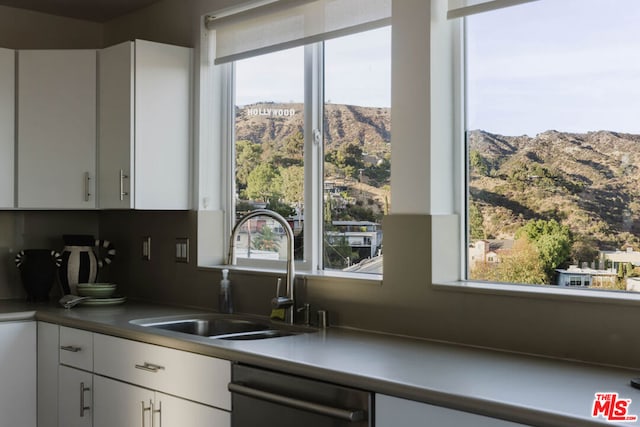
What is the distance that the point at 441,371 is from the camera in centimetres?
207

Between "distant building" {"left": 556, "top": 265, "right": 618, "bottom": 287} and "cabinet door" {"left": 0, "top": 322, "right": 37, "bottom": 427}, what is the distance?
2243 mm

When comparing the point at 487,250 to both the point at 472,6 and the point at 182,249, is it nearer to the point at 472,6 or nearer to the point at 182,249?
the point at 472,6

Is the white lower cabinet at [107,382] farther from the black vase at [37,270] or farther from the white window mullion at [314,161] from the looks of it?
the white window mullion at [314,161]

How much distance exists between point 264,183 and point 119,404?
1144 millimetres

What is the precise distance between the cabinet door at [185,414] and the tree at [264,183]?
108 cm

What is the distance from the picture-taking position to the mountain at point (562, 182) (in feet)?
7.54

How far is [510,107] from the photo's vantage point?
8.43 ft

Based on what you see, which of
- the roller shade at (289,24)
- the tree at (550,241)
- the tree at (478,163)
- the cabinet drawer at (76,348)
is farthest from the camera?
the cabinet drawer at (76,348)

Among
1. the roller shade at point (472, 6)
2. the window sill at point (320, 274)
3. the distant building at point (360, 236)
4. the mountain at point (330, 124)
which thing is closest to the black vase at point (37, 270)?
the window sill at point (320, 274)

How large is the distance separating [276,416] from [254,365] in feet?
0.58

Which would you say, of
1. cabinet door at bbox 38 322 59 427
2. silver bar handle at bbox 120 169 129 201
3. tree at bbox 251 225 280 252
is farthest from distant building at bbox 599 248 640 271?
cabinet door at bbox 38 322 59 427

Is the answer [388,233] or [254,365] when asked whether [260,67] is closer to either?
[388,233]

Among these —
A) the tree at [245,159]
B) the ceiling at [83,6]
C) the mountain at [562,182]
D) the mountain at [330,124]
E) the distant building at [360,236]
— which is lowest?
the distant building at [360,236]

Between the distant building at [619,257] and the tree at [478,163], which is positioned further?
the tree at [478,163]
